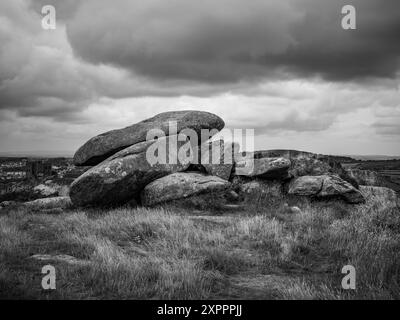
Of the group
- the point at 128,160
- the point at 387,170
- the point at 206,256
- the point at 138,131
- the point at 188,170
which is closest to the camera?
the point at 206,256

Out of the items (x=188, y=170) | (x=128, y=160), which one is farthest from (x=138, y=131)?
(x=128, y=160)

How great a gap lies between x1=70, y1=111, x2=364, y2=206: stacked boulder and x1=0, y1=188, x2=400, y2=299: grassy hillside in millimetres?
2744

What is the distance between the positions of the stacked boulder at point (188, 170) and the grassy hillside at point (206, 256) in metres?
2.74

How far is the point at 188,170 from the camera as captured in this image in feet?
61.9

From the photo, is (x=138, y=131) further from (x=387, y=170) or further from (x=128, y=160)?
(x=387, y=170)

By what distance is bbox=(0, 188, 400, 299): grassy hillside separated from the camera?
6.69 metres

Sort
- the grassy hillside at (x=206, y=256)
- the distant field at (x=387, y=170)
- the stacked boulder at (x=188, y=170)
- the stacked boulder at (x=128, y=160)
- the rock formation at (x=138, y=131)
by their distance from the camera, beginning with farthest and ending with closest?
1. the distant field at (x=387, y=170)
2. the rock formation at (x=138, y=131)
3. the stacked boulder at (x=188, y=170)
4. the stacked boulder at (x=128, y=160)
5. the grassy hillside at (x=206, y=256)

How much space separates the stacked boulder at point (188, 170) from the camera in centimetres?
1623

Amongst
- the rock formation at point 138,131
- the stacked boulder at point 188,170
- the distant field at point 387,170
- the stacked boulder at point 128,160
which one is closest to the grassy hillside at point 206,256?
the stacked boulder at point 128,160

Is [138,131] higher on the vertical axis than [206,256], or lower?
higher

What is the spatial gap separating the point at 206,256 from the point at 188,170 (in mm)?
10469

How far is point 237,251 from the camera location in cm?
951

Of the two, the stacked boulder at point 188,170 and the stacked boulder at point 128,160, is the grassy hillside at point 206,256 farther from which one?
the stacked boulder at point 188,170
